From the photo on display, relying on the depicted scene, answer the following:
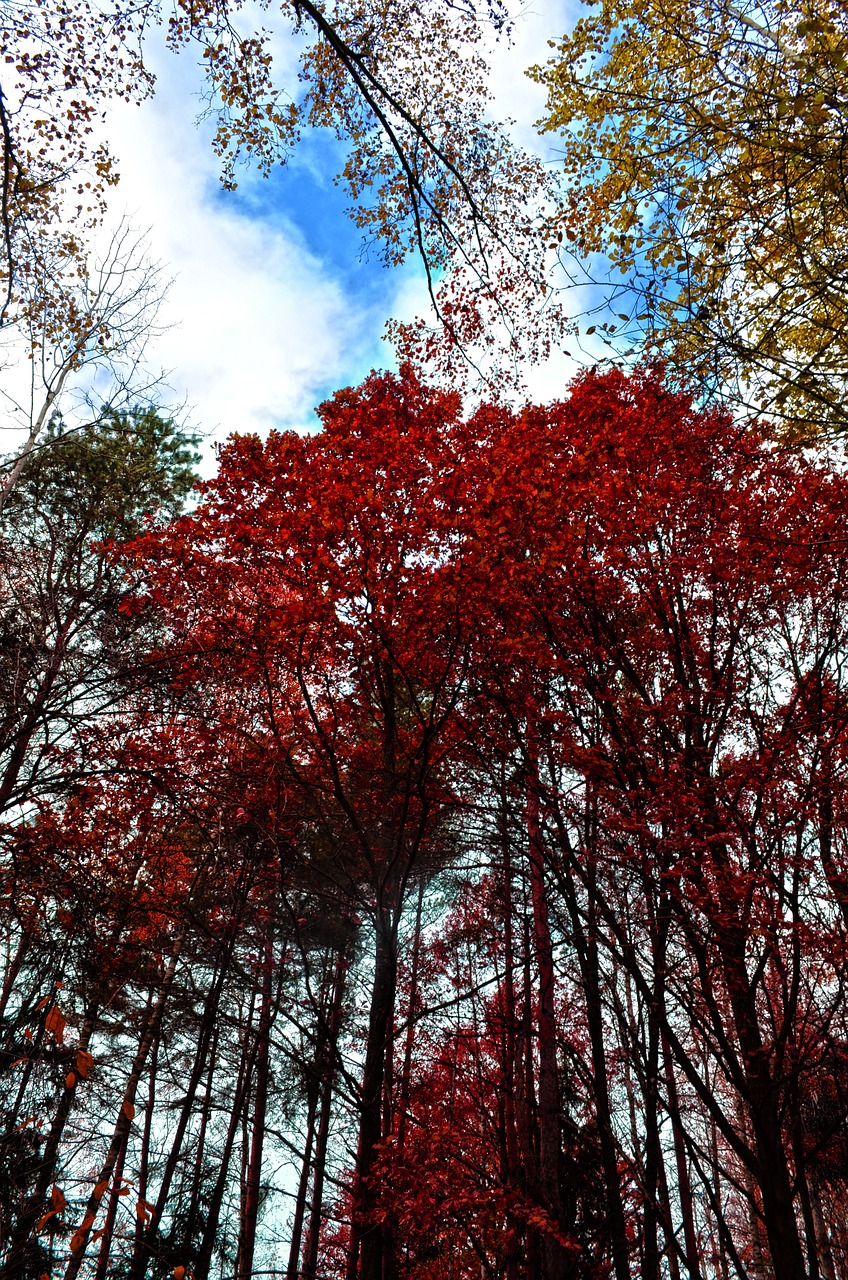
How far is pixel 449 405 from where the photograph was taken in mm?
8195

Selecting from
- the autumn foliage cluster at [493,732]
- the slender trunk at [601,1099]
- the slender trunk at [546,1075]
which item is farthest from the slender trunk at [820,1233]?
the slender trunk at [546,1075]

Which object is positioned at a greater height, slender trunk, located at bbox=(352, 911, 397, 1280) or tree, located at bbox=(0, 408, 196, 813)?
tree, located at bbox=(0, 408, 196, 813)

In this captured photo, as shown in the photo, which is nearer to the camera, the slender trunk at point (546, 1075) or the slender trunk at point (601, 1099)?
the slender trunk at point (601, 1099)

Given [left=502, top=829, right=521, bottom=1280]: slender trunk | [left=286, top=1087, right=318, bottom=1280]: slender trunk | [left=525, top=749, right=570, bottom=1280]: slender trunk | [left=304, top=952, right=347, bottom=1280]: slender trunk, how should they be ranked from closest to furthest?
1. [left=525, top=749, right=570, bottom=1280]: slender trunk
2. [left=502, top=829, right=521, bottom=1280]: slender trunk
3. [left=286, top=1087, right=318, bottom=1280]: slender trunk
4. [left=304, top=952, right=347, bottom=1280]: slender trunk

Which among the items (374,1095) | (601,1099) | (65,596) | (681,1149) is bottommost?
(374,1095)

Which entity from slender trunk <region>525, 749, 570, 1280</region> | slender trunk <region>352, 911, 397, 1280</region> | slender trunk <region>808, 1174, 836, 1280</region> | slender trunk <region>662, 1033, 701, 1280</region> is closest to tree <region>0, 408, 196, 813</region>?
slender trunk <region>352, 911, 397, 1280</region>

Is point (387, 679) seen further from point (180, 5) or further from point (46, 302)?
point (180, 5)

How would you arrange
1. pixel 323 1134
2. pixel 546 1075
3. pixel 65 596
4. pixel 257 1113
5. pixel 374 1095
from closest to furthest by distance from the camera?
pixel 65 596 < pixel 374 1095 < pixel 546 1075 < pixel 257 1113 < pixel 323 1134

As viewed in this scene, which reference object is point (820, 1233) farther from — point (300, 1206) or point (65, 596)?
point (65, 596)

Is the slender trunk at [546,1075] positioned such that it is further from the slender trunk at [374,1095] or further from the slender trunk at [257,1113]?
the slender trunk at [257,1113]

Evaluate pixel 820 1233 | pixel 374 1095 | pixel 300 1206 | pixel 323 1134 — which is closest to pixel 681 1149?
pixel 820 1233

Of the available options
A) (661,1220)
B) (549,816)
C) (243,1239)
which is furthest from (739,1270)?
(243,1239)

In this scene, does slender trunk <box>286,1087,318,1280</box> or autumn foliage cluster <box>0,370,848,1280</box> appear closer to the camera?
autumn foliage cluster <box>0,370,848,1280</box>

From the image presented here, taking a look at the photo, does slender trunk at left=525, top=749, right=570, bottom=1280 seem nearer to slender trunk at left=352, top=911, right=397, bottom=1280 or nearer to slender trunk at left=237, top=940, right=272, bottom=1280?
slender trunk at left=352, top=911, right=397, bottom=1280
